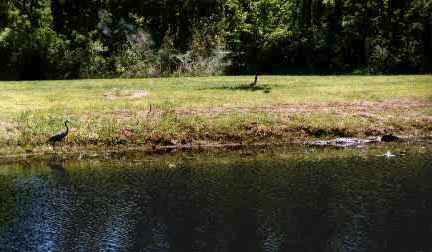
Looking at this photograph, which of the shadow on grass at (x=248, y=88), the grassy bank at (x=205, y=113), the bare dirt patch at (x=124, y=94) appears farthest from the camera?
the shadow on grass at (x=248, y=88)

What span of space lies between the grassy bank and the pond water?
9.41 feet

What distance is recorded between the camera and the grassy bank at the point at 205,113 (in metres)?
32.8

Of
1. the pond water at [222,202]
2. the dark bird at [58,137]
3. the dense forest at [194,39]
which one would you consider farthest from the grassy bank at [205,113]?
the dense forest at [194,39]

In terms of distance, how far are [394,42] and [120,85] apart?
87.3 feet

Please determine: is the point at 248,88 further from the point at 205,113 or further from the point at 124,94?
the point at 205,113

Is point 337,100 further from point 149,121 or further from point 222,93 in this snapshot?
point 149,121

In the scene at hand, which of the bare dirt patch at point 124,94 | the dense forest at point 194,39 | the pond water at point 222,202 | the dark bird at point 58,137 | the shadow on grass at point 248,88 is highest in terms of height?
the dense forest at point 194,39

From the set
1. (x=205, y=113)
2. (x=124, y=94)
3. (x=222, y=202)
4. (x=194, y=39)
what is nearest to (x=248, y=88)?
(x=124, y=94)

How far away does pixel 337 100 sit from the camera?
38500 millimetres

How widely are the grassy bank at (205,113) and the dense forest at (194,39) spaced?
416 inches

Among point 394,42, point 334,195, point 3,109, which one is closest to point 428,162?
point 334,195

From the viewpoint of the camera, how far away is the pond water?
57.2 feet

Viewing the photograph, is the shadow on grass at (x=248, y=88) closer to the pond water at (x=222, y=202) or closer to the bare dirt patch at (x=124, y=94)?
the bare dirt patch at (x=124, y=94)

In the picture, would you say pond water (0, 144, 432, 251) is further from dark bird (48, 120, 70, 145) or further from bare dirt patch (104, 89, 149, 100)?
bare dirt patch (104, 89, 149, 100)
